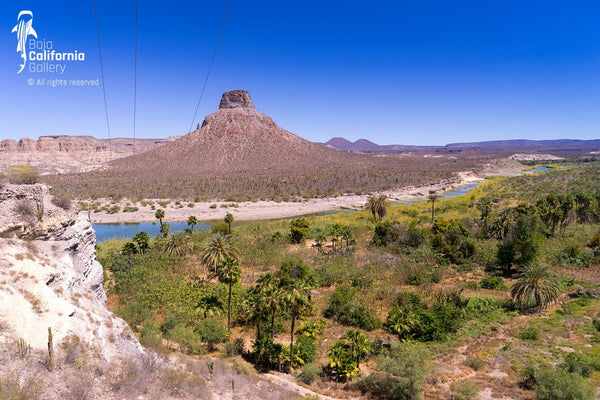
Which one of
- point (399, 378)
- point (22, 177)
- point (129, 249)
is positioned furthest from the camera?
point (129, 249)

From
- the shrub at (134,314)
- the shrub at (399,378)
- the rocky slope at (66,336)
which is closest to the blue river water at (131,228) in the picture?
the shrub at (134,314)

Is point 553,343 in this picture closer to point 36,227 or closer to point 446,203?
Answer: point 36,227

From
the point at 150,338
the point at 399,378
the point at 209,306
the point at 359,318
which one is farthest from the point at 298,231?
the point at 399,378

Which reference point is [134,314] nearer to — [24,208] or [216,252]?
[216,252]

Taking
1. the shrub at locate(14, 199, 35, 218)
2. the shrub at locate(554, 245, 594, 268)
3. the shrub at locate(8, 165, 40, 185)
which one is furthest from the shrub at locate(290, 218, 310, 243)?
the shrub at locate(14, 199, 35, 218)

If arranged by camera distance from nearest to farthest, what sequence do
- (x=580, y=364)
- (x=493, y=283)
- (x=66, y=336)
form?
(x=66, y=336) < (x=580, y=364) < (x=493, y=283)

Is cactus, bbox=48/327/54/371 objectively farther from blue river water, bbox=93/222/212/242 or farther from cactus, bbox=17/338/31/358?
blue river water, bbox=93/222/212/242

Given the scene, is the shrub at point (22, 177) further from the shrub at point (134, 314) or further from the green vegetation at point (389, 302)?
the shrub at point (134, 314)

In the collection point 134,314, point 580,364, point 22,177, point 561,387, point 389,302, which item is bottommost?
point 389,302
